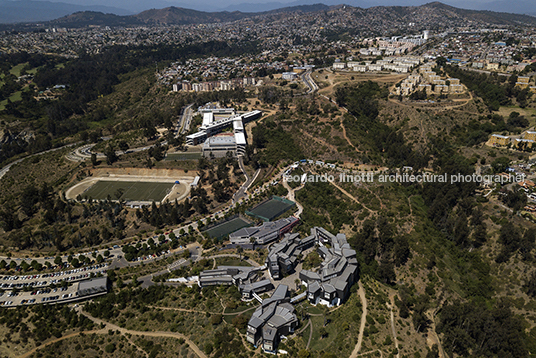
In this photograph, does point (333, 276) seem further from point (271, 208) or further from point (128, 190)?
point (128, 190)

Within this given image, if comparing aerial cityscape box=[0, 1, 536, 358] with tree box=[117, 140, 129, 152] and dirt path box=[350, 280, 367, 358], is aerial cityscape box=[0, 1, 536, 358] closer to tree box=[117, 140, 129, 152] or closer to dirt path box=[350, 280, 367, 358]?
dirt path box=[350, 280, 367, 358]

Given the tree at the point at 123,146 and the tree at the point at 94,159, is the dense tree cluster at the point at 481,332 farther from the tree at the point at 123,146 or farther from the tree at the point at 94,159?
the tree at the point at 123,146

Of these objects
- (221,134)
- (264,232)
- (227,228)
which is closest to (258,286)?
(264,232)

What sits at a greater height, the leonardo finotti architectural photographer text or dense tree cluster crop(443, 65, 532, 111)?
dense tree cluster crop(443, 65, 532, 111)

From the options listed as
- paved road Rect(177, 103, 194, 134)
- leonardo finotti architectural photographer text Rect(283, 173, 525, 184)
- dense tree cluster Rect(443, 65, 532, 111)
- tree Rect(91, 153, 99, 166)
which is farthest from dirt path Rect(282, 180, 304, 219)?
dense tree cluster Rect(443, 65, 532, 111)

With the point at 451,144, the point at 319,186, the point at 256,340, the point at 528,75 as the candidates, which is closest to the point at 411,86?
the point at 451,144

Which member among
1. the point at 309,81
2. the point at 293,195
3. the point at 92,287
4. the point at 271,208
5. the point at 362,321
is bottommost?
the point at 362,321

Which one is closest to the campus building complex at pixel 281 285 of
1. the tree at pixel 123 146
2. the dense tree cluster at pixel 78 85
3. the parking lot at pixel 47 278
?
the parking lot at pixel 47 278
